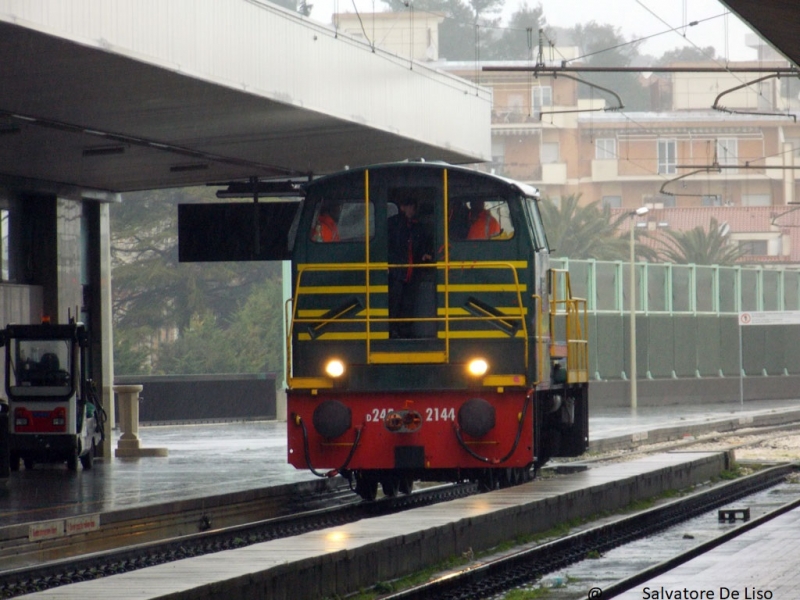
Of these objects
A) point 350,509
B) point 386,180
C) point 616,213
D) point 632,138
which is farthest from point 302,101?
point 632,138

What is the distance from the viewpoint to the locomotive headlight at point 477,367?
48.7ft

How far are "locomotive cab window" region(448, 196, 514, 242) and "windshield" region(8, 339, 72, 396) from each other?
7314 millimetres

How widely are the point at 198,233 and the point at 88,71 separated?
6.50m

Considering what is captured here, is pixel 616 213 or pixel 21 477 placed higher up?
pixel 616 213

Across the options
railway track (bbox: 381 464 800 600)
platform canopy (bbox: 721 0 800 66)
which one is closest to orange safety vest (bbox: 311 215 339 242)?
railway track (bbox: 381 464 800 600)

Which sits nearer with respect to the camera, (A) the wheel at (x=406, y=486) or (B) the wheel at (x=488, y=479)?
(B) the wheel at (x=488, y=479)

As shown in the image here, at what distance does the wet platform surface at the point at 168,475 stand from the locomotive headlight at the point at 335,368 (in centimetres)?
232

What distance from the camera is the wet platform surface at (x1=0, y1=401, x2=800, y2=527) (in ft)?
50.7

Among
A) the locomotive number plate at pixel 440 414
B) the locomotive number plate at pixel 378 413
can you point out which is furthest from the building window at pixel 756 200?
the locomotive number plate at pixel 378 413

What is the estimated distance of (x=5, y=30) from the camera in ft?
39.3

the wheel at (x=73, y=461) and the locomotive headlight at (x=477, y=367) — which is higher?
the locomotive headlight at (x=477, y=367)

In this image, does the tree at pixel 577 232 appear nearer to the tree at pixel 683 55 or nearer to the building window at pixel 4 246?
the building window at pixel 4 246

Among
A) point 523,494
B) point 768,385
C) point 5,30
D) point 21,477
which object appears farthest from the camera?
point 768,385

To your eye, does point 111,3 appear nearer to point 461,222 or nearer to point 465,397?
point 461,222
